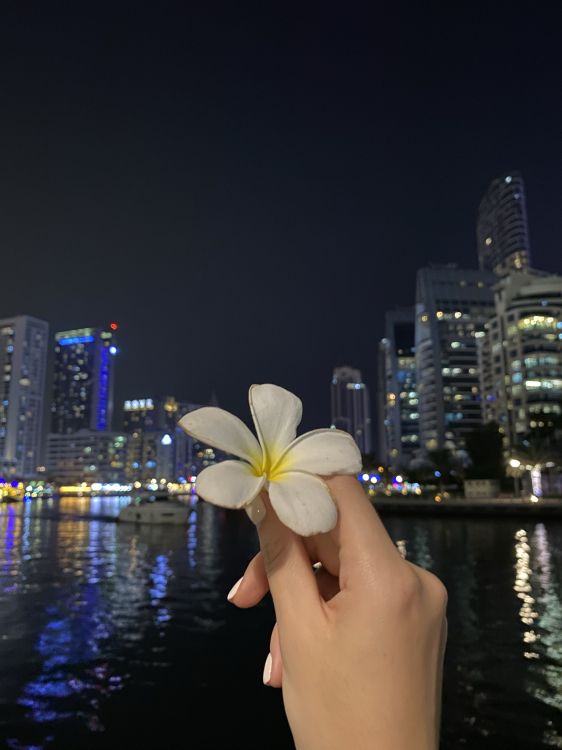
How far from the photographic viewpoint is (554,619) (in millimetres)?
12016

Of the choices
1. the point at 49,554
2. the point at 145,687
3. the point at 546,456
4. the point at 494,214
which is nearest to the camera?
the point at 145,687

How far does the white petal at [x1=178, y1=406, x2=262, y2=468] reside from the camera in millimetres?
871

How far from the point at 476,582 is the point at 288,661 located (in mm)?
18699

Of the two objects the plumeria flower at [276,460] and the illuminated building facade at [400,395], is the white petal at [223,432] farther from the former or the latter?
the illuminated building facade at [400,395]

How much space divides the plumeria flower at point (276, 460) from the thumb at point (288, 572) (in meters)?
0.06

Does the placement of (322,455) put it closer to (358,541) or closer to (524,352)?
(358,541)

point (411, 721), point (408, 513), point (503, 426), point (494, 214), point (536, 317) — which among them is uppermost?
point (494, 214)

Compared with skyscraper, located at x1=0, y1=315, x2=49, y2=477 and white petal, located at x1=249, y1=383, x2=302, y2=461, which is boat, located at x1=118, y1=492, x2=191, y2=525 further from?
skyscraper, located at x1=0, y1=315, x2=49, y2=477

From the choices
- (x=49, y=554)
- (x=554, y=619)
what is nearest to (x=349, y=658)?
(x=554, y=619)

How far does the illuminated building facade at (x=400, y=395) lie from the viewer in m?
166

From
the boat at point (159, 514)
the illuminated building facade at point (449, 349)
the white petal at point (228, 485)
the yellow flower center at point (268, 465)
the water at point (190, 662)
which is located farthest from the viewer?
the illuminated building facade at point (449, 349)

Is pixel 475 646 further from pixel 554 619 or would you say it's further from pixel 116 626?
pixel 116 626

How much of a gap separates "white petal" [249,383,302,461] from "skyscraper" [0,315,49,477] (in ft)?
601

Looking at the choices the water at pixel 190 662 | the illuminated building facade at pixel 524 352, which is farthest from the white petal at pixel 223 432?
the illuminated building facade at pixel 524 352
